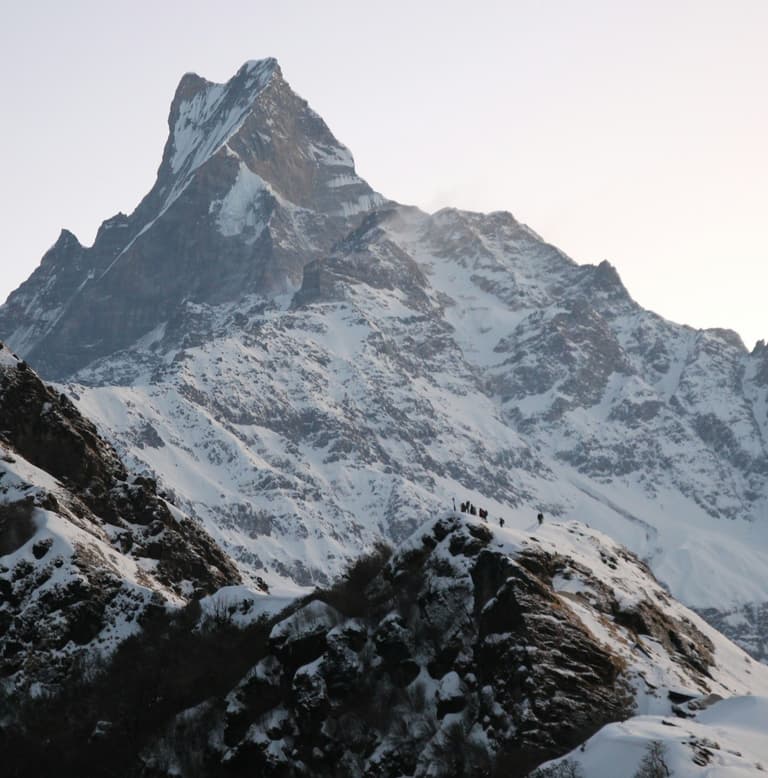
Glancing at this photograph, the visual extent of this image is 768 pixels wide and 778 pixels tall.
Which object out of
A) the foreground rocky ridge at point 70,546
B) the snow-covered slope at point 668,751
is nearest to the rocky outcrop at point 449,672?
the snow-covered slope at point 668,751

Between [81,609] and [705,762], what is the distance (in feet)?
138

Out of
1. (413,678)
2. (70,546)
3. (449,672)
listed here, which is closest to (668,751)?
(449,672)

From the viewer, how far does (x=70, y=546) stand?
88.4 m

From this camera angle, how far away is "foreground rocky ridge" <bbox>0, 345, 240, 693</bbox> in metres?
85.6

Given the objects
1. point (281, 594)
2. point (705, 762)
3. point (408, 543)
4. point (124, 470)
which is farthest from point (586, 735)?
point (124, 470)

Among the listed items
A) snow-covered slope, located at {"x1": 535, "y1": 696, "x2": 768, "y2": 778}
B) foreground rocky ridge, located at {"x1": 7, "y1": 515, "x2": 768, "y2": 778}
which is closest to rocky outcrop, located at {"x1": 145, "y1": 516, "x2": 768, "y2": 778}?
foreground rocky ridge, located at {"x1": 7, "y1": 515, "x2": 768, "y2": 778}

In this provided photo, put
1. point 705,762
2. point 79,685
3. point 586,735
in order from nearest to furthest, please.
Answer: point 705,762 < point 586,735 < point 79,685

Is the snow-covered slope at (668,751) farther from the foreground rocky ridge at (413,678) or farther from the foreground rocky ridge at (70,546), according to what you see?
the foreground rocky ridge at (70,546)

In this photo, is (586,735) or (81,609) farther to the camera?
(81,609)

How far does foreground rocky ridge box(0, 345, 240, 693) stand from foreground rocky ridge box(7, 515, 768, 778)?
364 cm

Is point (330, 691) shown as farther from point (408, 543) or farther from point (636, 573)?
point (636, 573)

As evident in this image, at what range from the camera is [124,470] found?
10731 cm

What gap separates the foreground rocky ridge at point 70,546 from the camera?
8562cm

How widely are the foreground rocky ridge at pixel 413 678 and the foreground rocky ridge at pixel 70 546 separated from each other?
364 cm
